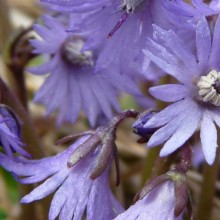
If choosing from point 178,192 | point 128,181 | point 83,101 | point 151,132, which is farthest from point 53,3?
point 128,181

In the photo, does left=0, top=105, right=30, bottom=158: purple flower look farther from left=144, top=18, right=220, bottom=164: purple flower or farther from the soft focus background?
the soft focus background

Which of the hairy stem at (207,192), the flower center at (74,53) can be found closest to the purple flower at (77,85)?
the flower center at (74,53)

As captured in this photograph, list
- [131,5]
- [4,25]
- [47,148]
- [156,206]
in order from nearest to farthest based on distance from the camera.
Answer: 1. [156,206]
2. [131,5]
3. [4,25]
4. [47,148]

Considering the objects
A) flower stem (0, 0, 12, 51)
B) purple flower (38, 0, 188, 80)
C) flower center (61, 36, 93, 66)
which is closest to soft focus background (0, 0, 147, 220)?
flower stem (0, 0, 12, 51)

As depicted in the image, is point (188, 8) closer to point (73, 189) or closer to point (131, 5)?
point (131, 5)

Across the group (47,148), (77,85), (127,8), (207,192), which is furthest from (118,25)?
(47,148)

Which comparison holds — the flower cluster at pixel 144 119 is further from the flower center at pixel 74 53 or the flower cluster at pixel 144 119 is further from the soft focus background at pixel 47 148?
the soft focus background at pixel 47 148

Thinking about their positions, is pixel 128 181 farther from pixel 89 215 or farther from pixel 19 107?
pixel 89 215
